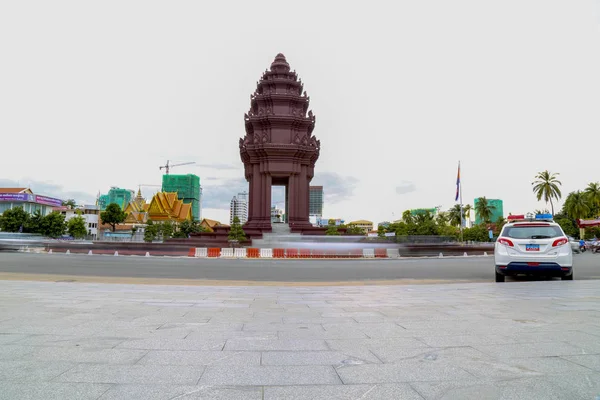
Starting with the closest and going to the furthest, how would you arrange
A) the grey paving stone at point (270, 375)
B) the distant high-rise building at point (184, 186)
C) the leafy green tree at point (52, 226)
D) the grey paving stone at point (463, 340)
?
the grey paving stone at point (270, 375)
the grey paving stone at point (463, 340)
the leafy green tree at point (52, 226)
the distant high-rise building at point (184, 186)

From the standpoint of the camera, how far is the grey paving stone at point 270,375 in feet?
10.0

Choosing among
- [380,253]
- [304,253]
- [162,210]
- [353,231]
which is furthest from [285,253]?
[162,210]

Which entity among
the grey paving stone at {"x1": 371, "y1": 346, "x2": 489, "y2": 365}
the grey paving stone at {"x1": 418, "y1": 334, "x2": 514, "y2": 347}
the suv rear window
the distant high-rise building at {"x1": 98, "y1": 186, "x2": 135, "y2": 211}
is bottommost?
the grey paving stone at {"x1": 418, "y1": 334, "x2": 514, "y2": 347}

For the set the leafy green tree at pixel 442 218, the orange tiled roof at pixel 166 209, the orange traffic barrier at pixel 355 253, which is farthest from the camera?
the leafy green tree at pixel 442 218

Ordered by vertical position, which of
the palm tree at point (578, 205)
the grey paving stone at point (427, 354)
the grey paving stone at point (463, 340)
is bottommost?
the grey paving stone at point (463, 340)

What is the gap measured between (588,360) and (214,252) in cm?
3107

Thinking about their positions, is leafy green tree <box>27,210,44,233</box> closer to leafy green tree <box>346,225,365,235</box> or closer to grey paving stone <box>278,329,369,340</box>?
leafy green tree <box>346,225,365,235</box>

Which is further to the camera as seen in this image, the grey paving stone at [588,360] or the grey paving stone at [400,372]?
the grey paving stone at [588,360]

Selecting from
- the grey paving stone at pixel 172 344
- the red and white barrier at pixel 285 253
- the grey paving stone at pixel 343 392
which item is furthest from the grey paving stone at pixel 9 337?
the red and white barrier at pixel 285 253

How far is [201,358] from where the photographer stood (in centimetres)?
366

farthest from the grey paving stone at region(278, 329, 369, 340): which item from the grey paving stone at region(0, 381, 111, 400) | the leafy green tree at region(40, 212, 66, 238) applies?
the leafy green tree at region(40, 212, 66, 238)

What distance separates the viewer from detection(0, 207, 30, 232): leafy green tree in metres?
67.9

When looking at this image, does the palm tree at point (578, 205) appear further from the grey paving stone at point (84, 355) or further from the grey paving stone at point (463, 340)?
the grey paving stone at point (84, 355)

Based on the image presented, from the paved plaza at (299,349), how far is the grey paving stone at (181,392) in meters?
0.01
